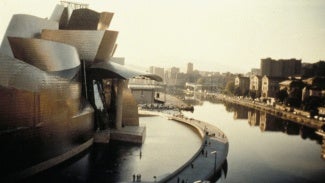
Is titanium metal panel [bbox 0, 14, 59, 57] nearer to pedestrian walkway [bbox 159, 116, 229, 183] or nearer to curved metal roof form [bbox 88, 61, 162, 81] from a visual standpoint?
curved metal roof form [bbox 88, 61, 162, 81]

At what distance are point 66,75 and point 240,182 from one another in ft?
49.6

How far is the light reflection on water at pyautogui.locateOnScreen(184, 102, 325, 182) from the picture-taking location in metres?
27.3

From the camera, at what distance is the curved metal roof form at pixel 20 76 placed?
20141 millimetres

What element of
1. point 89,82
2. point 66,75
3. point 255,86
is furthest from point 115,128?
point 255,86

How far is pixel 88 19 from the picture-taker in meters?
35.3

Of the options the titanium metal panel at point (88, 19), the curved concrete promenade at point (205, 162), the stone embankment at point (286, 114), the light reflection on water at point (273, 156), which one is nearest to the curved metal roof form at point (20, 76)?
the curved concrete promenade at point (205, 162)

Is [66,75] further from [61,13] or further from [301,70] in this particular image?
[301,70]

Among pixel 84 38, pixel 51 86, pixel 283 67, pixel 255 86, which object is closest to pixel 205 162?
Result: pixel 51 86

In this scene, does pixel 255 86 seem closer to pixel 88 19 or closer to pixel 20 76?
pixel 88 19

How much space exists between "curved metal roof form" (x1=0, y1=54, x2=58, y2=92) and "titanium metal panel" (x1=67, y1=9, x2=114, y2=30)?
13407 mm

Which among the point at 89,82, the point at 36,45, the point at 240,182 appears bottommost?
the point at 240,182

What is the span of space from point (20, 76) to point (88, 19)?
1567 centimetres

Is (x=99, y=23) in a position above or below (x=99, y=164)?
above

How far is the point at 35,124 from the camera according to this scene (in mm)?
21766
